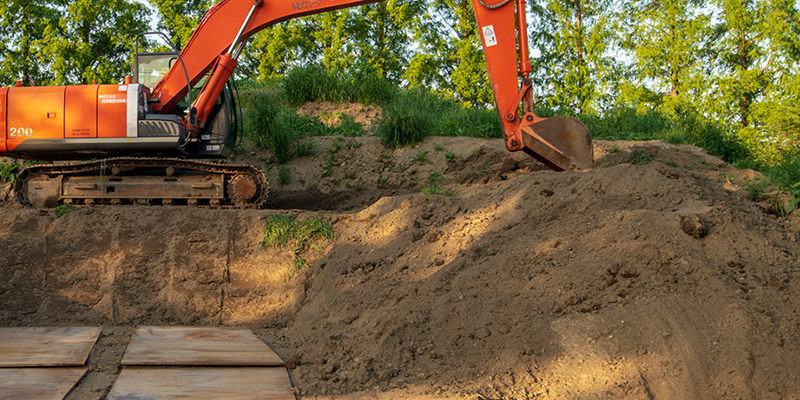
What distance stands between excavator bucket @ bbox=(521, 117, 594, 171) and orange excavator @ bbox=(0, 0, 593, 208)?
0.04 feet

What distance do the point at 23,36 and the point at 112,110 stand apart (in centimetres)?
1618

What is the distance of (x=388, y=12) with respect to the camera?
2323 cm

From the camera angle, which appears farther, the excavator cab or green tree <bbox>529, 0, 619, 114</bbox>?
green tree <bbox>529, 0, 619, 114</bbox>

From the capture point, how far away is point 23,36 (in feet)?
66.0

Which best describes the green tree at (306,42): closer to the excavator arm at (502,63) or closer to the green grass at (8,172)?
the green grass at (8,172)

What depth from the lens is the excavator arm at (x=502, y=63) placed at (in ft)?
24.2

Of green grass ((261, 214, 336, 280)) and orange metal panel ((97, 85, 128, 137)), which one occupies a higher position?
orange metal panel ((97, 85, 128, 137))

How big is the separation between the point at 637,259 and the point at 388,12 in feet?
67.7

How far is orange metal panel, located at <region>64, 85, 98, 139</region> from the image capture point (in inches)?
303

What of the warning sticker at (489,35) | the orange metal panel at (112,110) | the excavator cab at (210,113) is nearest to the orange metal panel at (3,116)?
the orange metal panel at (112,110)

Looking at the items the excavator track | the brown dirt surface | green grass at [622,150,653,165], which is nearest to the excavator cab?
the excavator track

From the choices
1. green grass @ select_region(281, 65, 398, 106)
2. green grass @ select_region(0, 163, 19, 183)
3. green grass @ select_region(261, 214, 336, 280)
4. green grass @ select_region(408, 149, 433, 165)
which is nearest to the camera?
green grass @ select_region(261, 214, 336, 280)

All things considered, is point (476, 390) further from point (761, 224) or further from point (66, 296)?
point (66, 296)

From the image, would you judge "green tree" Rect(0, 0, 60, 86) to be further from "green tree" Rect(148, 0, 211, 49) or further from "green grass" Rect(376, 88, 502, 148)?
"green grass" Rect(376, 88, 502, 148)
